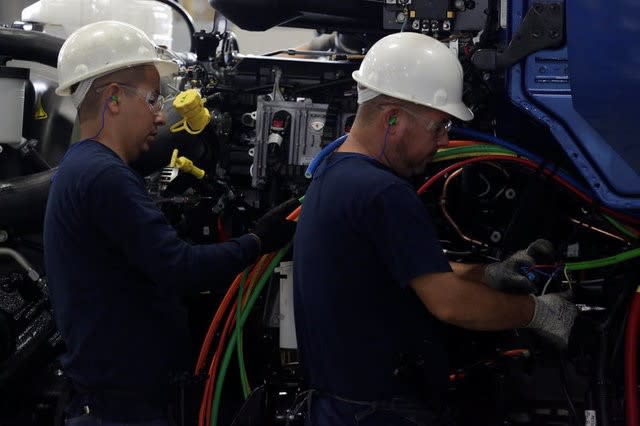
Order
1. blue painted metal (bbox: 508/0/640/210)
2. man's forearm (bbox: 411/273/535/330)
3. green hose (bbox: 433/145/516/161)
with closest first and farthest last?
man's forearm (bbox: 411/273/535/330), blue painted metal (bbox: 508/0/640/210), green hose (bbox: 433/145/516/161)

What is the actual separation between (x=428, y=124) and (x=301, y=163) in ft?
3.29

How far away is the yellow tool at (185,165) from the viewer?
3514 millimetres

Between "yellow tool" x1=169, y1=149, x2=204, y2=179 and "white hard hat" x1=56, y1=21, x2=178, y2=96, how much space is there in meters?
0.66

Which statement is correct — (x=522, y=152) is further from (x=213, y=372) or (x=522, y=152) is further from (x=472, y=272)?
(x=213, y=372)

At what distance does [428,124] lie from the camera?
259cm

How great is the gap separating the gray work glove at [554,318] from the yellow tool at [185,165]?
155 cm

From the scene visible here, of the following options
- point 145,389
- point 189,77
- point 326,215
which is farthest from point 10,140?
point 326,215

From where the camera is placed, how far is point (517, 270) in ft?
8.79

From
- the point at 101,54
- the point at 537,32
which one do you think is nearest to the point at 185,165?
the point at 101,54

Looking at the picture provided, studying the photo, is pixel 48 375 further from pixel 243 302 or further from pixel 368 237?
pixel 368 237

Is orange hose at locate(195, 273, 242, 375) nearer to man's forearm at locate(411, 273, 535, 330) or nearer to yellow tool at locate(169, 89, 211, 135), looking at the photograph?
yellow tool at locate(169, 89, 211, 135)

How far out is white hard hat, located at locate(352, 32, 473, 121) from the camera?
259cm

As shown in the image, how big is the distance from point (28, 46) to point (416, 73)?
2.22m

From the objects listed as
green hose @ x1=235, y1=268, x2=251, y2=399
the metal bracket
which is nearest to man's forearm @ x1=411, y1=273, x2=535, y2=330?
the metal bracket
